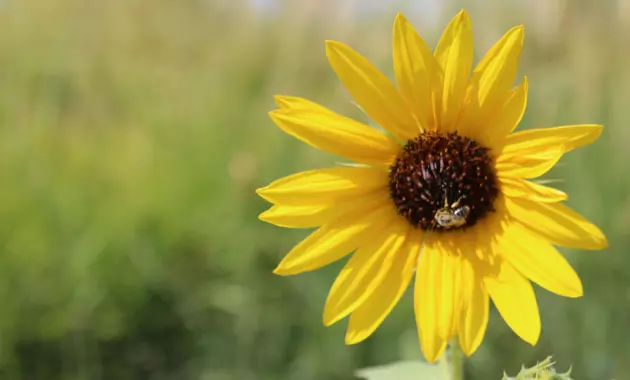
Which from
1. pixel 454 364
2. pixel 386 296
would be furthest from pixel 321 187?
pixel 454 364

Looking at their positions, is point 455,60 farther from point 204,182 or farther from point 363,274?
point 204,182

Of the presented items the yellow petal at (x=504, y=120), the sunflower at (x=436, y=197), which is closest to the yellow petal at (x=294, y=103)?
the sunflower at (x=436, y=197)

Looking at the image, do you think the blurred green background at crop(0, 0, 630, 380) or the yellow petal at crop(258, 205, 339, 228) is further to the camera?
the blurred green background at crop(0, 0, 630, 380)

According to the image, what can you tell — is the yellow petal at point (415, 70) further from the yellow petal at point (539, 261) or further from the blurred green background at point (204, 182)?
the blurred green background at point (204, 182)

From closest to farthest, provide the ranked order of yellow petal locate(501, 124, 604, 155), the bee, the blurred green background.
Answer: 1. yellow petal locate(501, 124, 604, 155)
2. the bee
3. the blurred green background

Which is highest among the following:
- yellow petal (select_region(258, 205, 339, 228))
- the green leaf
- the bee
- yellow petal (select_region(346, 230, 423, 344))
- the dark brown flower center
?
the dark brown flower center

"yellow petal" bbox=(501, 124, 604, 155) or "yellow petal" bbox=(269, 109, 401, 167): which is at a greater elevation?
"yellow petal" bbox=(501, 124, 604, 155)

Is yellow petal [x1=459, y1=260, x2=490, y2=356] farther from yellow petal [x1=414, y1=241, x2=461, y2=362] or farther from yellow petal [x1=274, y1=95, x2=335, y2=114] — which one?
yellow petal [x1=274, y1=95, x2=335, y2=114]

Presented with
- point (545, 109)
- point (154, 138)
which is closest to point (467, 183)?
point (545, 109)

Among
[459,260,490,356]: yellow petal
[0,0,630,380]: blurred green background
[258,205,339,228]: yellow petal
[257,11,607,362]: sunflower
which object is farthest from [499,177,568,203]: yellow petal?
[0,0,630,380]: blurred green background
